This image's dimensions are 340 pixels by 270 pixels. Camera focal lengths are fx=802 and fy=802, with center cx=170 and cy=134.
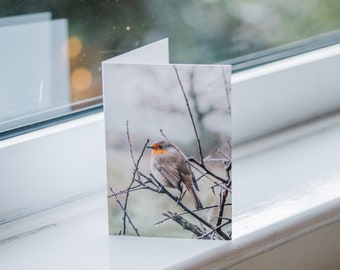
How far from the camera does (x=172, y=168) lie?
87 centimetres

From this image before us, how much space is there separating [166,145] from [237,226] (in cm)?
15

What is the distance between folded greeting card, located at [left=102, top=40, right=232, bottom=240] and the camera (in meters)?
0.84

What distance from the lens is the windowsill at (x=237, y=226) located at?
0.88 metres

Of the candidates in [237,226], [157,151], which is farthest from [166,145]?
[237,226]

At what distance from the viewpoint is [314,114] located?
3.99ft

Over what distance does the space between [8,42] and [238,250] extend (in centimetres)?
36

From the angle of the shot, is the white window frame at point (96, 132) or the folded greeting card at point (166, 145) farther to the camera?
the white window frame at point (96, 132)

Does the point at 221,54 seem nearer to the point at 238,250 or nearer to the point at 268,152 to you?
the point at 268,152

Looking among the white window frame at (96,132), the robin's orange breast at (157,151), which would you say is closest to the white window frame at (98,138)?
the white window frame at (96,132)

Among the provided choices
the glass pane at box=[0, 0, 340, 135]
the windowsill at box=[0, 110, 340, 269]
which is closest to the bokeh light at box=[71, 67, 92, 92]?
the glass pane at box=[0, 0, 340, 135]

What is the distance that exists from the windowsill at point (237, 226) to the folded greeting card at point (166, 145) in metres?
0.03

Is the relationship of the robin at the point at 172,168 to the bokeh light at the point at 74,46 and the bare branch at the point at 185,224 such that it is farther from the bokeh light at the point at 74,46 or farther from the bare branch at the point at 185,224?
the bokeh light at the point at 74,46

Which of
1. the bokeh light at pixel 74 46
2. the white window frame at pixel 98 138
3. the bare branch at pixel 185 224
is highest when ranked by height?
the bokeh light at pixel 74 46

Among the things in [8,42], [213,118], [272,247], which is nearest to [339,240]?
[272,247]
